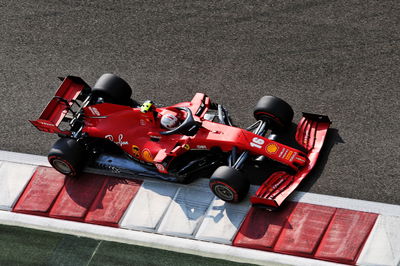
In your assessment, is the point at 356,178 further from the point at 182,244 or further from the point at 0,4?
the point at 0,4

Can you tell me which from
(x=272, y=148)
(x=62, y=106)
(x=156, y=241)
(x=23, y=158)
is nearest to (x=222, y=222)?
(x=156, y=241)

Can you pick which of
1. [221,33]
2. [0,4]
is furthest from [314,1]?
[0,4]

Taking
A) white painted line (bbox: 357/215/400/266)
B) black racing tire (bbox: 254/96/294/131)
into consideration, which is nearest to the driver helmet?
black racing tire (bbox: 254/96/294/131)

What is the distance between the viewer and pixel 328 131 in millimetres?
12227

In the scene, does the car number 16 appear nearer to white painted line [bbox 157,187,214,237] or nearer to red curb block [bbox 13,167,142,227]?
white painted line [bbox 157,187,214,237]

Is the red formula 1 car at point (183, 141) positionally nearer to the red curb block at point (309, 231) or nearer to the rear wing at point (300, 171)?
the rear wing at point (300, 171)

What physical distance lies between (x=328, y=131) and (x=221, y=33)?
156 inches

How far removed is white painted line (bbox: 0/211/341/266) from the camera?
411 inches

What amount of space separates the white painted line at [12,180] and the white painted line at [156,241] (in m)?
0.27

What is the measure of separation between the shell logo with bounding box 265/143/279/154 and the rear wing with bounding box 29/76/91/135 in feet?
12.6

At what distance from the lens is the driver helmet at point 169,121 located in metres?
11.5

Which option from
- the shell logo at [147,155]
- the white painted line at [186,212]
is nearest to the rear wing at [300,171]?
the white painted line at [186,212]

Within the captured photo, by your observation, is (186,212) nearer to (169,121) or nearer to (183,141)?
(183,141)

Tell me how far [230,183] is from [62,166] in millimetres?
3517
